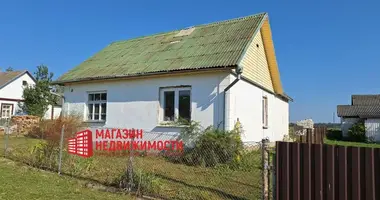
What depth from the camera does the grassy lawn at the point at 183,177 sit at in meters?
6.43

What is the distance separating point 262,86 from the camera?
Result: 1465 cm

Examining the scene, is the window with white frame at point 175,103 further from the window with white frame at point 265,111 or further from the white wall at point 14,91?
the white wall at point 14,91

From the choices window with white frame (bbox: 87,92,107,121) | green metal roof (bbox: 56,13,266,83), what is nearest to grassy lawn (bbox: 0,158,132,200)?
green metal roof (bbox: 56,13,266,83)

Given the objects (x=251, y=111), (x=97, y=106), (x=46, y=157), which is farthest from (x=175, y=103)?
(x=46, y=157)

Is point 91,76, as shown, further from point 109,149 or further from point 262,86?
point 262,86

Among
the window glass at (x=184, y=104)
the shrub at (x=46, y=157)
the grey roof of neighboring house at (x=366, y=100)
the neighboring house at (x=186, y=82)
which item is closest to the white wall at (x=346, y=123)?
the grey roof of neighboring house at (x=366, y=100)

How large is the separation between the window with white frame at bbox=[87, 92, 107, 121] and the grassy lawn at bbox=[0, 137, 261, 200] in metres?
4.32

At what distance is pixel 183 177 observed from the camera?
8.05 m

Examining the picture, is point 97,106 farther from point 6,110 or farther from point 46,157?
point 6,110

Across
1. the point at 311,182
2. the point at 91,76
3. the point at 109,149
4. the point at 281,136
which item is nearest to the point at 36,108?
the point at 91,76

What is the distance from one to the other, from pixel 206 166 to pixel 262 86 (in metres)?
6.42

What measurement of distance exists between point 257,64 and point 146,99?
5.44 m

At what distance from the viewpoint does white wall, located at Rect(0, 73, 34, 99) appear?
105ft

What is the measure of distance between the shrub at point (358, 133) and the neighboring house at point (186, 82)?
15511mm
